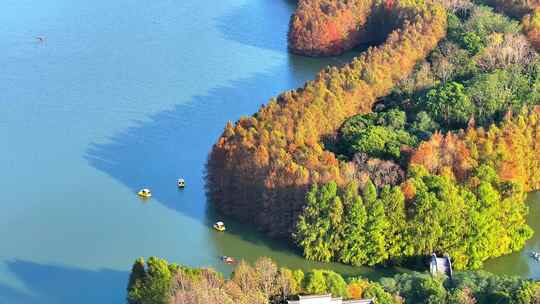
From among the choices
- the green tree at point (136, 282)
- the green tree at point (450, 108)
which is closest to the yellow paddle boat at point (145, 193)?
the green tree at point (136, 282)

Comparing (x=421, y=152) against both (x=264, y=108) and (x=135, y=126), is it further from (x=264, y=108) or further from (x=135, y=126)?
(x=135, y=126)

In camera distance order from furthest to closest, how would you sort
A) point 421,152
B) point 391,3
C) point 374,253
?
point 391,3, point 421,152, point 374,253

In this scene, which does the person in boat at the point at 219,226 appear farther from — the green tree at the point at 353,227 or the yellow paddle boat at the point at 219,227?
the green tree at the point at 353,227

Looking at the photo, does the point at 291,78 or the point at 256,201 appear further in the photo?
the point at 291,78

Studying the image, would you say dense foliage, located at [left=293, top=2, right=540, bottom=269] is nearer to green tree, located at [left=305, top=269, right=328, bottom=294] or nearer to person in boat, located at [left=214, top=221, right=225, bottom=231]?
person in boat, located at [left=214, top=221, right=225, bottom=231]

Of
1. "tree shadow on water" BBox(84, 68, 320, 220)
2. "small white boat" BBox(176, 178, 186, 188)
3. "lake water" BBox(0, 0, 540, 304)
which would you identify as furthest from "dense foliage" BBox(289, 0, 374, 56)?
"small white boat" BBox(176, 178, 186, 188)

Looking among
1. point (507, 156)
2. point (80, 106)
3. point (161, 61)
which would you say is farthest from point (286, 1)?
point (507, 156)

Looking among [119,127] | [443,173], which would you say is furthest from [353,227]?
[119,127]
